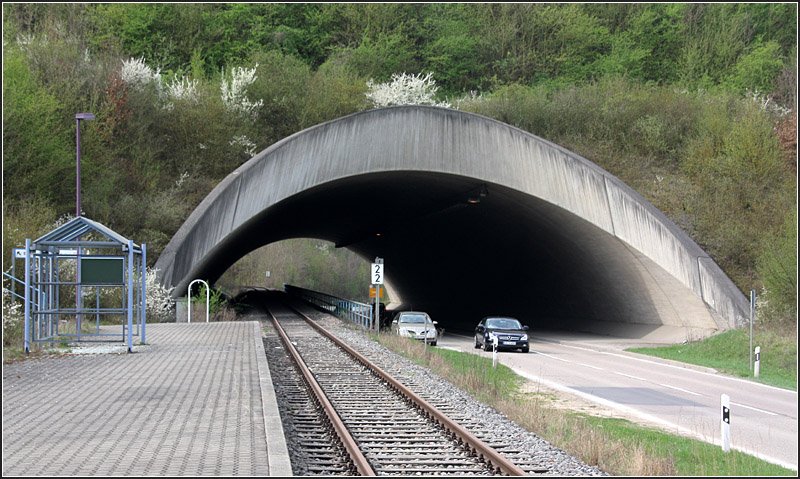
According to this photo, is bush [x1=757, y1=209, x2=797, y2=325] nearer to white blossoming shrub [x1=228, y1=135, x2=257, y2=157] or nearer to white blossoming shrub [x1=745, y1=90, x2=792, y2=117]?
white blossoming shrub [x1=745, y1=90, x2=792, y2=117]

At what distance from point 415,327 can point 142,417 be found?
2039 centimetres

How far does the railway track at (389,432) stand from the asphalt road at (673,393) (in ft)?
12.3

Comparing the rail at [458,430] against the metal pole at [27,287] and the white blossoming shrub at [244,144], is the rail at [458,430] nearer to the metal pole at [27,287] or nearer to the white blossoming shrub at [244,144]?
the metal pole at [27,287]

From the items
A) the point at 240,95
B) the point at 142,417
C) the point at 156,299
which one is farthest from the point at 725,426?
the point at 240,95

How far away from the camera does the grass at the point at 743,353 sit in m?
22.9

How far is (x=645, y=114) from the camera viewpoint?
160ft

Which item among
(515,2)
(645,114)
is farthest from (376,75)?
(645,114)

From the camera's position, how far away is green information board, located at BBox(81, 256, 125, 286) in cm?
2016

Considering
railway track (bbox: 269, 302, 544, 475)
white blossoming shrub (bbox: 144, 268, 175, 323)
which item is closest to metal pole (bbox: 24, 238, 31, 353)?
railway track (bbox: 269, 302, 544, 475)

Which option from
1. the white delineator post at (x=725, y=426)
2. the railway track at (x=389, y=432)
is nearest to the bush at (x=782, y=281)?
the railway track at (x=389, y=432)

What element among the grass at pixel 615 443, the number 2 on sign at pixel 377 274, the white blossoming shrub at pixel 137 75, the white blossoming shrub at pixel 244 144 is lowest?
the grass at pixel 615 443

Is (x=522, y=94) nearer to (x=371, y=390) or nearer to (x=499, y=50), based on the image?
(x=499, y=50)

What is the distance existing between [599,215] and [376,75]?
37.7 metres

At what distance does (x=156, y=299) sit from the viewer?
32.0 meters
